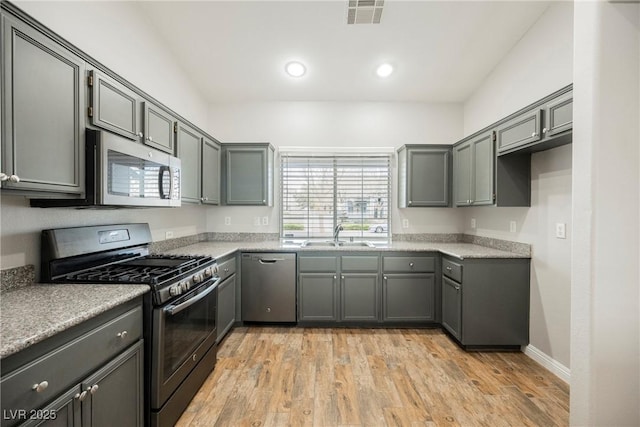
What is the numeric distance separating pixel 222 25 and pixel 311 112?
146 cm

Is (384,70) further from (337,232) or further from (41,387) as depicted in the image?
(41,387)

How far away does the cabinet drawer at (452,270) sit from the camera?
2678 mm

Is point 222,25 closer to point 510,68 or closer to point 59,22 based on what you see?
point 59,22

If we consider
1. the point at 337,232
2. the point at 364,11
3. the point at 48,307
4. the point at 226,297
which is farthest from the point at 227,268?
the point at 364,11

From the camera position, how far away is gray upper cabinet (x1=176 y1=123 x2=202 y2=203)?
98.8 inches

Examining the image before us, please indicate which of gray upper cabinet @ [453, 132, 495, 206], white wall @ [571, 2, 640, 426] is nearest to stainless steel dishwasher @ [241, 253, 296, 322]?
gray upper cabinet @ [453, 132, 495, 206]

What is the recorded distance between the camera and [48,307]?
45.9 inches

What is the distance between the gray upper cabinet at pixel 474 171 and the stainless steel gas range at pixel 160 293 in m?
2.63

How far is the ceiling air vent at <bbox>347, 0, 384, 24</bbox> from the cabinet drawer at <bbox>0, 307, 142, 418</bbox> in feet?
8.91

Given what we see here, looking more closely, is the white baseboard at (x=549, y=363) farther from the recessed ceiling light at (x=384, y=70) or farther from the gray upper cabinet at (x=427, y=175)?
the recessed ceiling light at (x=384, y=70)

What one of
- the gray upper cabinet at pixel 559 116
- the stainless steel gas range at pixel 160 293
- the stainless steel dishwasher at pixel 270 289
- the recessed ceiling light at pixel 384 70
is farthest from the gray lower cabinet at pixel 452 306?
the recessed ceiling light at pixel 384 70

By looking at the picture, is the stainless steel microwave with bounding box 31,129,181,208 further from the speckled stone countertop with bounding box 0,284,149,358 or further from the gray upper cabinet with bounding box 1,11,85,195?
the speckled stone countertop with bounding box 0,284,149,358

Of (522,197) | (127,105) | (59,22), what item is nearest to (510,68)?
(522,197)

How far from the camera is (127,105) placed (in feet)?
5.90
